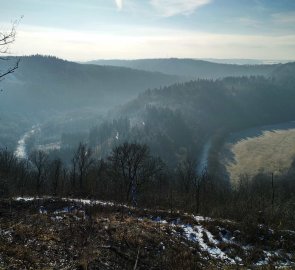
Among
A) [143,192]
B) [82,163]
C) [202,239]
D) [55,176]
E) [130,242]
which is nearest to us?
[130,242]

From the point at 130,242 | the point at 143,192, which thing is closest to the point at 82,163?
the point at 143,192

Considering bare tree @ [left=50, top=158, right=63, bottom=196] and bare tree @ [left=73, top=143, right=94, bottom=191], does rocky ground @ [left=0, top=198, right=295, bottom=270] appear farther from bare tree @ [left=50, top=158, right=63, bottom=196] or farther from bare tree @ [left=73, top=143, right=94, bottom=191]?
bare tree @ [left=73, top=143, right=94, bottom=191]

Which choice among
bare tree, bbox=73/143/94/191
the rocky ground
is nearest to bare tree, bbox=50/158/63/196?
bare tree, bbox=73/143/94/191

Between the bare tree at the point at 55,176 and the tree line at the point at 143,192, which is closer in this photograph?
the tree line at the point at 143,192

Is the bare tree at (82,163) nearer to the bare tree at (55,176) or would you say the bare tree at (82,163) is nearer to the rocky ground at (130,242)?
the bare tree at (55,176)

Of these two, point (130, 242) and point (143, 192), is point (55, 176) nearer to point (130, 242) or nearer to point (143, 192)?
point (143, 192)

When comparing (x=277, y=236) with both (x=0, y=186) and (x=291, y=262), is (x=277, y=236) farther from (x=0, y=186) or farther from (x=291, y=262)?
(x=0, y=186)

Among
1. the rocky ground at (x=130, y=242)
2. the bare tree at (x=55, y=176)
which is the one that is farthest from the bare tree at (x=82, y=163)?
the rocky ground at (x=130, y=242)

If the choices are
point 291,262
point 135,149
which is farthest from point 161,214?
point 135,149
